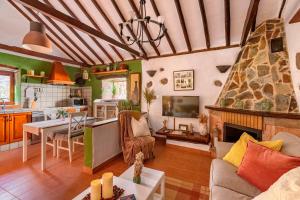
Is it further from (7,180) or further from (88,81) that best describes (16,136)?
(88,81)

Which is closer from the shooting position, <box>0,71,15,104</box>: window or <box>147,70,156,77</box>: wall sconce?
<box>0,71,15,104</box>: window

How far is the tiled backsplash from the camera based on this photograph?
4.56 meters

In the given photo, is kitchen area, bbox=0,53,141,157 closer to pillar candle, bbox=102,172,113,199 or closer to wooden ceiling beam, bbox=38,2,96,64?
wooden ceiling beam, bbox=38,2,96,64

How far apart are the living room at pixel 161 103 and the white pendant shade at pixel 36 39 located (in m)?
0.02

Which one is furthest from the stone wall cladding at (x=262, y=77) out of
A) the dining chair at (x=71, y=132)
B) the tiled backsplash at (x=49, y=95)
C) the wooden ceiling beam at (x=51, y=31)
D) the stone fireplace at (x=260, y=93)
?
the tiled backsplash at (x=49, y=95)

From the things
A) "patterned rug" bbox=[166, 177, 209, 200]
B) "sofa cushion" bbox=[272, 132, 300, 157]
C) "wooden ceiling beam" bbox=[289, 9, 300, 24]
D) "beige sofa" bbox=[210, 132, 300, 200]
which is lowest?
"patterned rug" bbox=[166, 177, 209, 200]

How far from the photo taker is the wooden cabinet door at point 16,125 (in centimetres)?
382

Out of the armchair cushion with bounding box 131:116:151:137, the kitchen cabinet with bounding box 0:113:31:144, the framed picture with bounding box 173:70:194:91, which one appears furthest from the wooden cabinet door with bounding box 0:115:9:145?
the framed picture with bounding box 173:70:194:91

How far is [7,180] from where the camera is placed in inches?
95.0

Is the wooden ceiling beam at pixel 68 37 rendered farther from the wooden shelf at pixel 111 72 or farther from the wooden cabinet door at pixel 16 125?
the wooden cabinet door at pixel 16 125

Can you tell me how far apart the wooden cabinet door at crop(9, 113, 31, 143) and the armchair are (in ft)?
8.97

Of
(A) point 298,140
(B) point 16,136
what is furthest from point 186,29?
(B) point 16,136

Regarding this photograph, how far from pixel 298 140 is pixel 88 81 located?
6146 mm

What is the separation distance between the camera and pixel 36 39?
2.21 meters
